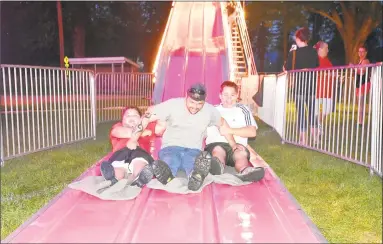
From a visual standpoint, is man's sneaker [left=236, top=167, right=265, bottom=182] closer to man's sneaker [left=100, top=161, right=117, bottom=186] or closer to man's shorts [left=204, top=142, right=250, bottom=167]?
man's shorts [left=204, top=142, right=250, bottom=167]

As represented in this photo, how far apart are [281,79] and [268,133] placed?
4.98ft

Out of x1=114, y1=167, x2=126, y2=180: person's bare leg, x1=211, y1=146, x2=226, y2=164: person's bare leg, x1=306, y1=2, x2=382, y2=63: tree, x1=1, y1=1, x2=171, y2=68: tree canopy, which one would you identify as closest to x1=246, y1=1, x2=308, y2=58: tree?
x1=306, y1=2, x2=382, y2=63: tree

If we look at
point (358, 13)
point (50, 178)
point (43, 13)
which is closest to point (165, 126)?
point (50, 178)

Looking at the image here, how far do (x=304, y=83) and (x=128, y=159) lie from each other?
4514mm

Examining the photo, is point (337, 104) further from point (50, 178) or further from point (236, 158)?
point (50, 178)

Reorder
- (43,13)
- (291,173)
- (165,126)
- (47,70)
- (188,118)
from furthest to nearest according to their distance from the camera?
(43,13), (47,70), (291,173), (165,126), (188,118)

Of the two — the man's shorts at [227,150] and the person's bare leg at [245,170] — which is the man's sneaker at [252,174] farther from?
the man's shorts at [227,150]

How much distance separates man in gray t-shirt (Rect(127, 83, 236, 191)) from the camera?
4.55m

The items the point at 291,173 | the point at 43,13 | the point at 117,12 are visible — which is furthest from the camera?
the point at 117,12

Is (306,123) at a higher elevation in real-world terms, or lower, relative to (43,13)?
lower

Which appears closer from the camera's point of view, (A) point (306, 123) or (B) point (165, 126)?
(B) point (165, 126)

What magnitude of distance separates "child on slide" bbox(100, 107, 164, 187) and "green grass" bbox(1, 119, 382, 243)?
2.69 feet

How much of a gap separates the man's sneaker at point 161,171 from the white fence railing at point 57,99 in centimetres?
304

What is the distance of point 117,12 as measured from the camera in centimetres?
4144
